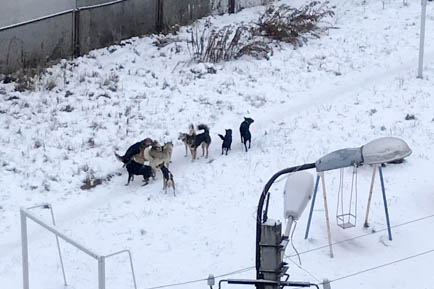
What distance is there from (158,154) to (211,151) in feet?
4.58

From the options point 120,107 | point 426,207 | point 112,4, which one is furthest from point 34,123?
point 426,207

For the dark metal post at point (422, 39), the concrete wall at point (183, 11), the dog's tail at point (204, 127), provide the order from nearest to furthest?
the dog's tail at point (204, 127)
the dark metal post at point (422, 39)
the concrete wall at point (183, 11)

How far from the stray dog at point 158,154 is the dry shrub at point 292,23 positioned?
620cm

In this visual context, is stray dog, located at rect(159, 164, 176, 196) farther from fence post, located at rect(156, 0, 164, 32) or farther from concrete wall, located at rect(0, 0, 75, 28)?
fence post, located at rect(156, 0, 164, 32)

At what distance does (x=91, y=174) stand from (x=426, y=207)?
4471 mm

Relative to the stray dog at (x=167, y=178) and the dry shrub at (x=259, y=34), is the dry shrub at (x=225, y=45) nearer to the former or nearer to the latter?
the dry shrub at (x=259, y=34)

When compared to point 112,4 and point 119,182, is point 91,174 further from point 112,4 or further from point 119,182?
point 112,4

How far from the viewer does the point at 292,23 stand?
1938 centimetres

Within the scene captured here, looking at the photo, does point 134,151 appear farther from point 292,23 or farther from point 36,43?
point 292,23

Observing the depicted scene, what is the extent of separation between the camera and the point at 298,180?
871 cm

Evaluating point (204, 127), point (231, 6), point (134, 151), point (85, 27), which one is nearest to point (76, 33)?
point (85, 27)

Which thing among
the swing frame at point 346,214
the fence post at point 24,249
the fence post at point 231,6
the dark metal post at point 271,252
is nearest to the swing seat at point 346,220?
the swing frame at point 346,214

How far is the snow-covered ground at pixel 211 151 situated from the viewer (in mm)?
11891

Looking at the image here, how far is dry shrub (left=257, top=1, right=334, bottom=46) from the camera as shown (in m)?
19.0
